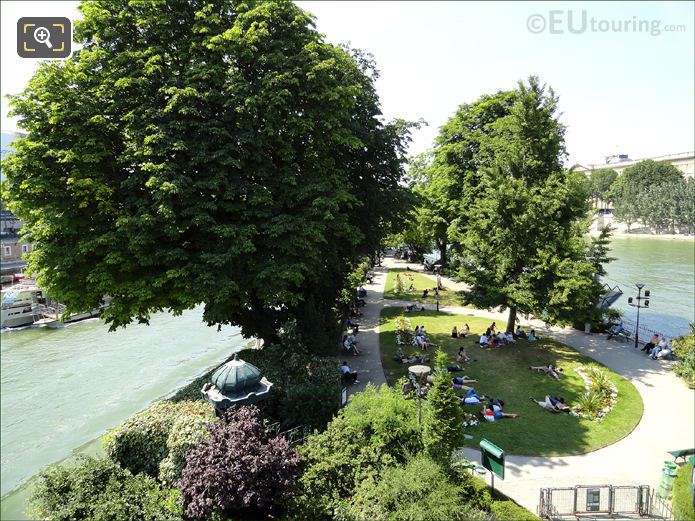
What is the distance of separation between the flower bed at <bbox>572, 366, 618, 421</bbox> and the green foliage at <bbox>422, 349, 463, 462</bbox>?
875 centimetres

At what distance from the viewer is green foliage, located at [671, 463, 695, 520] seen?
10.9 m

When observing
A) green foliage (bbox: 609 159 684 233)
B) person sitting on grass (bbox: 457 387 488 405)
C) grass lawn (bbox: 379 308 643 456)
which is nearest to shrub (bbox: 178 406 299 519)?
grass lawn (bbox: 379 308 643 456)

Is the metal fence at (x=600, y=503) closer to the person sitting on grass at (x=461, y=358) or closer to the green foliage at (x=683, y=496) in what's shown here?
the green foliage at (x=683, y=496)

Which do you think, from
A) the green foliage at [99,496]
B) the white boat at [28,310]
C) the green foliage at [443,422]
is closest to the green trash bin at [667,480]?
the green foliage at [443,422]

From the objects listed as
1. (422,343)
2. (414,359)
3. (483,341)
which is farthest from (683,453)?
(422,343)

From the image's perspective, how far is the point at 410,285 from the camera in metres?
43.1

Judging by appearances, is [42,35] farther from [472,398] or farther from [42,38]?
[472,398]

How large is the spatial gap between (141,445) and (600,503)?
13639 mm

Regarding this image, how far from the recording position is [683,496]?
11.4 m

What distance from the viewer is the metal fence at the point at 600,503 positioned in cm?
1152

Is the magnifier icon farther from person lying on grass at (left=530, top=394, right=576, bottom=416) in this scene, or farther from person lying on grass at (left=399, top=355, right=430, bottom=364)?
person lying on grass at (left=530, top=394, right=576, bottom=416)

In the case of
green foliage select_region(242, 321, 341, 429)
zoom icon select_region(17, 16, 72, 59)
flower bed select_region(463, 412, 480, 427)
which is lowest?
flower bed select_region(463, 412, 480, 427)

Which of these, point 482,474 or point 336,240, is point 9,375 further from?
point 482,474

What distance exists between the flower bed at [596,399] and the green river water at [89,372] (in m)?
15.1
